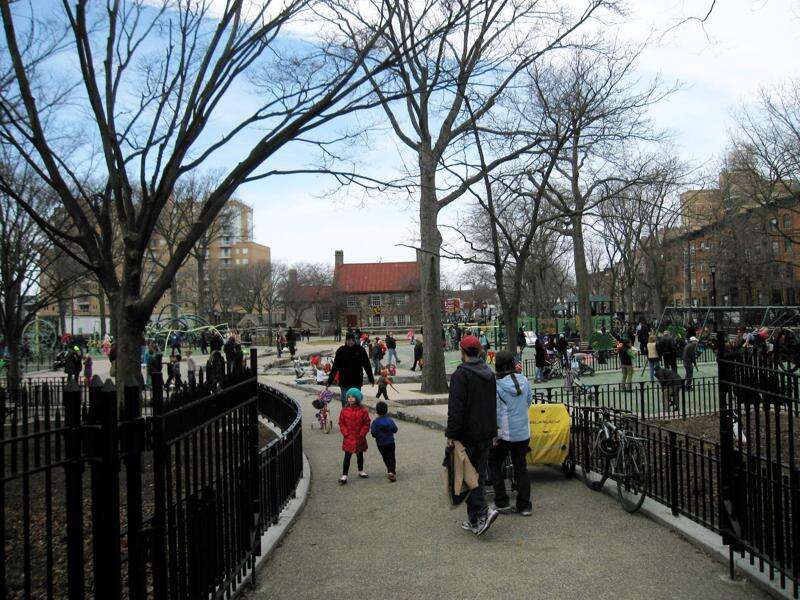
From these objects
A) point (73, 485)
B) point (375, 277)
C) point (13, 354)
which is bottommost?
point (13, 354)

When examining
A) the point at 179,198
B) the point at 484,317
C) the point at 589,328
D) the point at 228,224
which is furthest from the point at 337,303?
the point at 589,328

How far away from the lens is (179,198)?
44188 mm

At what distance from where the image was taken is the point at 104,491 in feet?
9.77

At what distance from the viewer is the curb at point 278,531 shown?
17.5 feet

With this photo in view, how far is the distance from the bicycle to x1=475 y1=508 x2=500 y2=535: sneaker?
1.60 meters

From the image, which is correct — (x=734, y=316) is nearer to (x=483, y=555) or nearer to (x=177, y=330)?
(x=177, y=330)

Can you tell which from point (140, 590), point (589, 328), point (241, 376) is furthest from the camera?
point (589, 328)

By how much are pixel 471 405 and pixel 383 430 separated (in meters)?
2.63

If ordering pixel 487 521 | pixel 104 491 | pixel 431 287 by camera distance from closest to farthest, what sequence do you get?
pixel 104 491, pixel 487 521, pixel 431 287

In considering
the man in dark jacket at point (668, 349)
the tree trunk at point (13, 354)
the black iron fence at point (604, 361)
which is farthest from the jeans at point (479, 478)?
the black iron fence at point (604, 361)

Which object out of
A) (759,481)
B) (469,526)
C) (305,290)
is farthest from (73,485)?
(305,290)

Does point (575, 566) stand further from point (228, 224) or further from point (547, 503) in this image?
point (228, 224)

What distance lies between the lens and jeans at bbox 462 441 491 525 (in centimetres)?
645

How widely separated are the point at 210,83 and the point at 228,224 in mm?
47473
